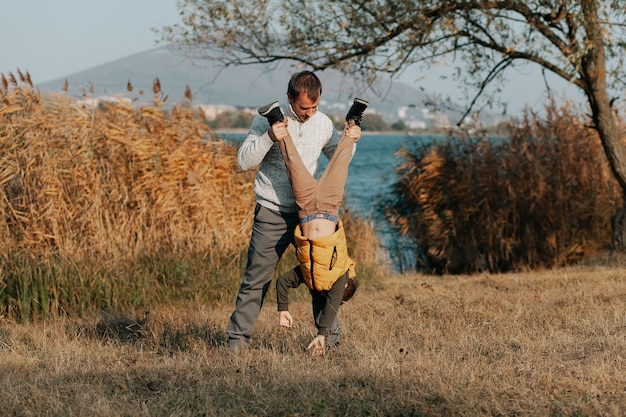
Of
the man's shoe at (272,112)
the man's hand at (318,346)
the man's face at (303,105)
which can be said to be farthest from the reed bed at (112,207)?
the man's shoe at (272,112)

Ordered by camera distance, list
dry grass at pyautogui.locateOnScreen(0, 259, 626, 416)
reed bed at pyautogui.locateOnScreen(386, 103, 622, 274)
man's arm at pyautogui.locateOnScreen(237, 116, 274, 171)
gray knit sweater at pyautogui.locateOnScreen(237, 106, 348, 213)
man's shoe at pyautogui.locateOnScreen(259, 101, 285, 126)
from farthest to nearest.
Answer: reed bed at pyautogui.locateOnScreen(386, 103, 622, 274) → gray knit sweater at pyautogui.locateOnScreen(237, 106, 348, 213) → man's arm at pyautogui.locateOnScreen(237, 116, 274, 171) → man's shoe at pyautogui.locateOnScreen(259, 101, 285, 126) → dry grass at pyautogui.locateOnScreen(0, 259, 626, 416)

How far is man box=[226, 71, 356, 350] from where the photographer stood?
5.79 m

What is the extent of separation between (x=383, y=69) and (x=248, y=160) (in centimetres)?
584

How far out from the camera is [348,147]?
18.9 ft

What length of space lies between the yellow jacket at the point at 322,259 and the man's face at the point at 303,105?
0.75 metres

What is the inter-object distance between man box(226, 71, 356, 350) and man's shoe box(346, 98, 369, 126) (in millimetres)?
236

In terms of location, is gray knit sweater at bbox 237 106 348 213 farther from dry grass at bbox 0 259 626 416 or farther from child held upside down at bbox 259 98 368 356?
dry grass at bbox 0 259 626 416

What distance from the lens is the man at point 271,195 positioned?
5793mm

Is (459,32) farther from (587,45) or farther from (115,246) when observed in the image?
(115,246)

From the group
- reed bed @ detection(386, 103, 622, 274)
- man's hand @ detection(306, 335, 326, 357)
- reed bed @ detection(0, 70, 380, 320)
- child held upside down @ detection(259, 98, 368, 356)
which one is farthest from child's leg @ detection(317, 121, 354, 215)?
reed bed @ detection(386, 103, 622, 274)

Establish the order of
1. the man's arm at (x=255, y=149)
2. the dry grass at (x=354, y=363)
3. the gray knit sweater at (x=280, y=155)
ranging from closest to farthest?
the dry grass at (x=354, y=363) < the man's arm at (x=255, y=149) < the gray knit sweater at (x=280, y=155)

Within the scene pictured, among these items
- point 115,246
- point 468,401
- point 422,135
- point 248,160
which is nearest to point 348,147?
point 248,160

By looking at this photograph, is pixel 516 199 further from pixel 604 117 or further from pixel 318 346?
pixel 318 346

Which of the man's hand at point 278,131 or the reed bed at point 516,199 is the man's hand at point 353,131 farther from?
the reed bed at point 516,199
